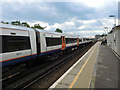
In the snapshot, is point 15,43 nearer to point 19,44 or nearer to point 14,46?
point 14,46

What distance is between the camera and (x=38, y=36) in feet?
25.9

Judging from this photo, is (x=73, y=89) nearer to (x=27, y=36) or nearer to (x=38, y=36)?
(x=27, y=36)

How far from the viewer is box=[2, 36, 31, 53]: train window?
16.7ft

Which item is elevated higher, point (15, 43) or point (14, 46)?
point (15, 43)

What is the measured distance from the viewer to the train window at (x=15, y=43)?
509cm

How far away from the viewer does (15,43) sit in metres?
5.71

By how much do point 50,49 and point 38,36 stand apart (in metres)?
2.35

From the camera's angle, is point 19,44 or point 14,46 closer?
point 14,46

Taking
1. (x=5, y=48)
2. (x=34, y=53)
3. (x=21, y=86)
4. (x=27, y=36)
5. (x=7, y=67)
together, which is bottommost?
(x=21, y=86)

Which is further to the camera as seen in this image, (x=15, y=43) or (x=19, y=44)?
(x=19, y=44)

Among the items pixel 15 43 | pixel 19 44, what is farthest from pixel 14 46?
pixel 19 44

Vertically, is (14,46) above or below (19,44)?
below

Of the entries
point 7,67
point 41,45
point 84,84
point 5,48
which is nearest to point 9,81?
point 7,67

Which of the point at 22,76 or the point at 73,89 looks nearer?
the point at 73,89
